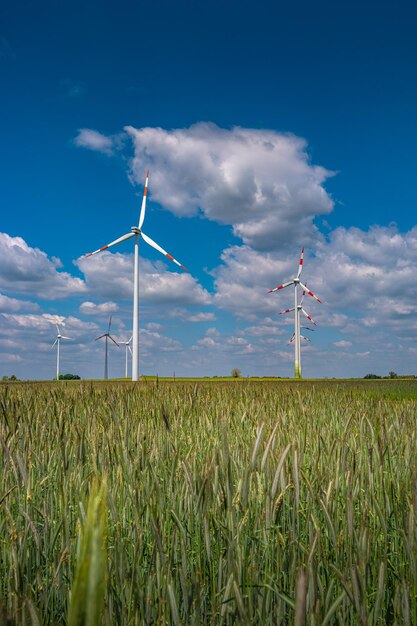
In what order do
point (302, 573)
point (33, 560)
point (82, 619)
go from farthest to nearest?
point (33, 560) < point (302, 573) < point (82, 619)

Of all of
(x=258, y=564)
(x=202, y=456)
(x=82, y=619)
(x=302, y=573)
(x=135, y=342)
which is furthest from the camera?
(x=135, y=342)

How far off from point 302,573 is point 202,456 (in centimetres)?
326

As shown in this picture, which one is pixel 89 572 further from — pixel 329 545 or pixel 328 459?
pixel 328 459

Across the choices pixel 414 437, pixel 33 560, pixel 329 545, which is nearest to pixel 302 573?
pixel 329 545

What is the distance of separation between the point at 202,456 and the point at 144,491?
1156 millimetres

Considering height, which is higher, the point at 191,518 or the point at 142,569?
the point at 191,518

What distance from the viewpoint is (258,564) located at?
2164 millimetres

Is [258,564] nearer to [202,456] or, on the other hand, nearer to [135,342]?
[202,456]

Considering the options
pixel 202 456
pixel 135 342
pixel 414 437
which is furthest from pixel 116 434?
pixel 135 342

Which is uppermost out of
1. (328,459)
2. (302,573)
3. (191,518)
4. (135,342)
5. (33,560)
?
(135,342)

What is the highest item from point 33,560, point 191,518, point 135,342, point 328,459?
point 135,342

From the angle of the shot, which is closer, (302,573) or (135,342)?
(302,573)

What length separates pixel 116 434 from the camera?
4.29 meters

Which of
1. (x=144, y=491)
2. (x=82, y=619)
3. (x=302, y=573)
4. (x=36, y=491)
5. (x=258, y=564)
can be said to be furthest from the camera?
(x=36, y=491)
